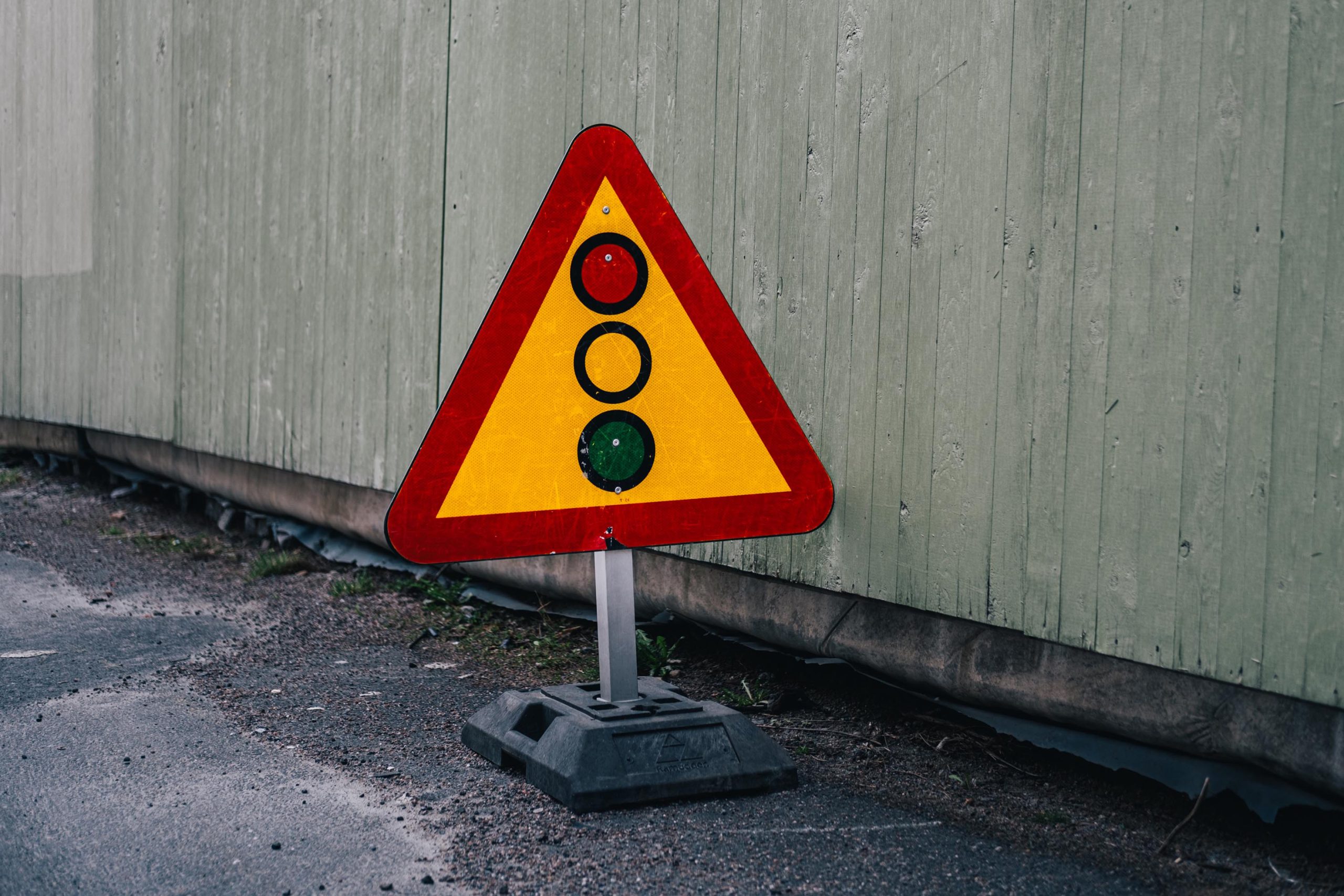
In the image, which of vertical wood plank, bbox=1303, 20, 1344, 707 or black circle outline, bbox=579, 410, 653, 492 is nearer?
vertical wood plank, bbox=1303, 20, 1344, 707

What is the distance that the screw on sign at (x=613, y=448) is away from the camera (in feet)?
9.20

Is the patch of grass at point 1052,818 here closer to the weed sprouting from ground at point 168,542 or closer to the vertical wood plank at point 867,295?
the vertical wood plank at point 867,295

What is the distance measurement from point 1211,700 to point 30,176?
9889 mm

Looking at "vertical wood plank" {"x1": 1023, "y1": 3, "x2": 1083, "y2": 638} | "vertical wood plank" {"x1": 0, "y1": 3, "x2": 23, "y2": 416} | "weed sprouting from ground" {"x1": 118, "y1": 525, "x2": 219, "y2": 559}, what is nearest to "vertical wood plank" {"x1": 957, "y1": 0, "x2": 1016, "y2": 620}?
"vertical wood plank" {"x1": 1023, "y1": 3, "x2": 1083, "y2": 638}

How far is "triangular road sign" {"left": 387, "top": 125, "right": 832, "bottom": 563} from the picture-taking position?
282cm

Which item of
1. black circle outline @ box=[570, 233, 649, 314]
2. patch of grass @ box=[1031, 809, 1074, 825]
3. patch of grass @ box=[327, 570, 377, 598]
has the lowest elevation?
patch of grass @ box=[327, 570, 377, 598]

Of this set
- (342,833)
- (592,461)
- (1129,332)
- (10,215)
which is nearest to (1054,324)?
(1129,332)

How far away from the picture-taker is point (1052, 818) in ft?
9.32

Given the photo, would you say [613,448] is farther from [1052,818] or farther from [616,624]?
[1052,818]

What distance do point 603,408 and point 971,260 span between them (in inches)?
40.1

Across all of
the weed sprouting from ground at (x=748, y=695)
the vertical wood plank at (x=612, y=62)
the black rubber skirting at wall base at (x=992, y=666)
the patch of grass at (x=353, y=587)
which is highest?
the vertical wood plank at (x=612, y=62)

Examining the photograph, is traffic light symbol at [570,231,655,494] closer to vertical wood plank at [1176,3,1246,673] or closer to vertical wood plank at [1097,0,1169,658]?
vertical wood plank at [1097,0,1169,658]

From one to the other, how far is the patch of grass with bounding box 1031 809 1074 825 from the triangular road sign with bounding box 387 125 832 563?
0.86m

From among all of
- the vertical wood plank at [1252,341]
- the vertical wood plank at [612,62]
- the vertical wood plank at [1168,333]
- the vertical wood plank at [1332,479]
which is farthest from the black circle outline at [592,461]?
the vertical wood plank at [612,62]
